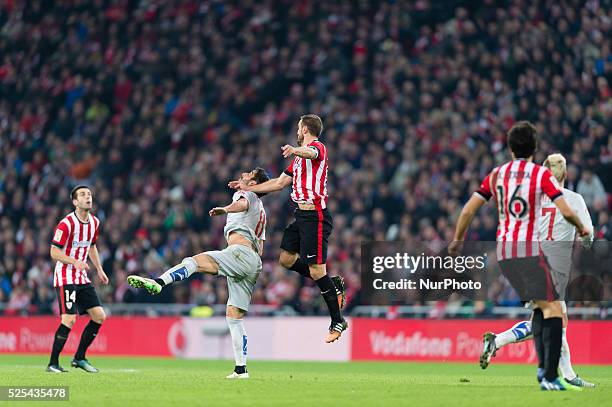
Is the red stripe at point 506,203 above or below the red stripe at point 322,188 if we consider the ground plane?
below

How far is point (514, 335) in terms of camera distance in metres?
10.8

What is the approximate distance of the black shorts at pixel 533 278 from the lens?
920 centimetres

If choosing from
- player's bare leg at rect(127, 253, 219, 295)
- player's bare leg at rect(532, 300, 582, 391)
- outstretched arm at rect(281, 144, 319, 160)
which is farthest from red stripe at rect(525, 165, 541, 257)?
player's bare leg at rect(127, 253, 219, 295)

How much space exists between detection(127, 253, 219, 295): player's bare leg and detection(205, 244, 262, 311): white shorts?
83mm

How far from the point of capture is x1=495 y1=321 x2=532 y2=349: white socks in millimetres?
10797

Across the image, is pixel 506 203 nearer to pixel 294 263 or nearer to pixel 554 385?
pixel 554 385

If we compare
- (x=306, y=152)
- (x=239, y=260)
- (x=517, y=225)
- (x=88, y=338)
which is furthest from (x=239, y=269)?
(x=517, y=225)

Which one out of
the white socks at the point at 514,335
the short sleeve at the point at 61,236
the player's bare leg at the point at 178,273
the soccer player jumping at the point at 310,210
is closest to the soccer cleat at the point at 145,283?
the player's bare leg at the point at 178,273

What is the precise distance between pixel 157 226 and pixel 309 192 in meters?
12.6

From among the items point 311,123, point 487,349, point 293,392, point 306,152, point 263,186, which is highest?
point 311,123

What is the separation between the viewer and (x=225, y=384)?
1073cm

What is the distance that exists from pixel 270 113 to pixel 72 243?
11.9 metres

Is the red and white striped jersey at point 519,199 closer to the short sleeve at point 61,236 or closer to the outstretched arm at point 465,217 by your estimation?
the outstretched arm at point 465,217

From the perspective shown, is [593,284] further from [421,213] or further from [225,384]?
[225,384]
